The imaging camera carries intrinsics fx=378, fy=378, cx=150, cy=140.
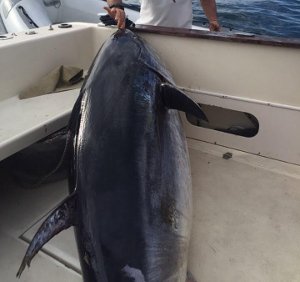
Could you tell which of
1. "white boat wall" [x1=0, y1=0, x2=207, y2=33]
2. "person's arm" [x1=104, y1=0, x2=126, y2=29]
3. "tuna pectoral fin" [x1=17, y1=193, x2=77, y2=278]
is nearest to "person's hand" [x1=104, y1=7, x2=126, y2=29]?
"person's arm" [x1=104, y1=0, x2=126, y2=29]

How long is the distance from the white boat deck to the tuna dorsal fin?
62 centimetres

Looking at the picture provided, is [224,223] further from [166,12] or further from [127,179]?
[166,12]

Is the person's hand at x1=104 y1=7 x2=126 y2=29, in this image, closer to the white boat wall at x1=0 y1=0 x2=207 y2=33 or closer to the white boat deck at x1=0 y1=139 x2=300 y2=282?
the white boat deck at x1=0 y1=139 x2=300 y2=282

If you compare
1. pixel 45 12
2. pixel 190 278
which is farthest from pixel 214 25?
pixel 45 12

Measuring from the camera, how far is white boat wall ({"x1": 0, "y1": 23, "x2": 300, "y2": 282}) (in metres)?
1.82

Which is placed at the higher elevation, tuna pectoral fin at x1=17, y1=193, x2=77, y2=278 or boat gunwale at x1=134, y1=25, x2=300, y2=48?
boat gunwale at x1=134, y1=25, x2=300, y2=48

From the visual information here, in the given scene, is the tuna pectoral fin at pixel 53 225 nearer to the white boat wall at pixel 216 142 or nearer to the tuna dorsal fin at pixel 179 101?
Answer: the white boat wall at pixel 216 142

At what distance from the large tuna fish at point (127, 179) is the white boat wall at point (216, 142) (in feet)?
1.10

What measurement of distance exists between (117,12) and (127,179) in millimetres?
1324

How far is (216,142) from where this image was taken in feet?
8.61

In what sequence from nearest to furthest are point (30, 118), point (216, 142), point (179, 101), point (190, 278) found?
point (190, 278) < point (179, 101) < point (30, 118) < point (216, 142)

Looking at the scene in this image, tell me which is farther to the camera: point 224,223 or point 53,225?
point 224,223

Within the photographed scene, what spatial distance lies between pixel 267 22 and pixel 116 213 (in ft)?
22.6

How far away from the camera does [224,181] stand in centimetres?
231
